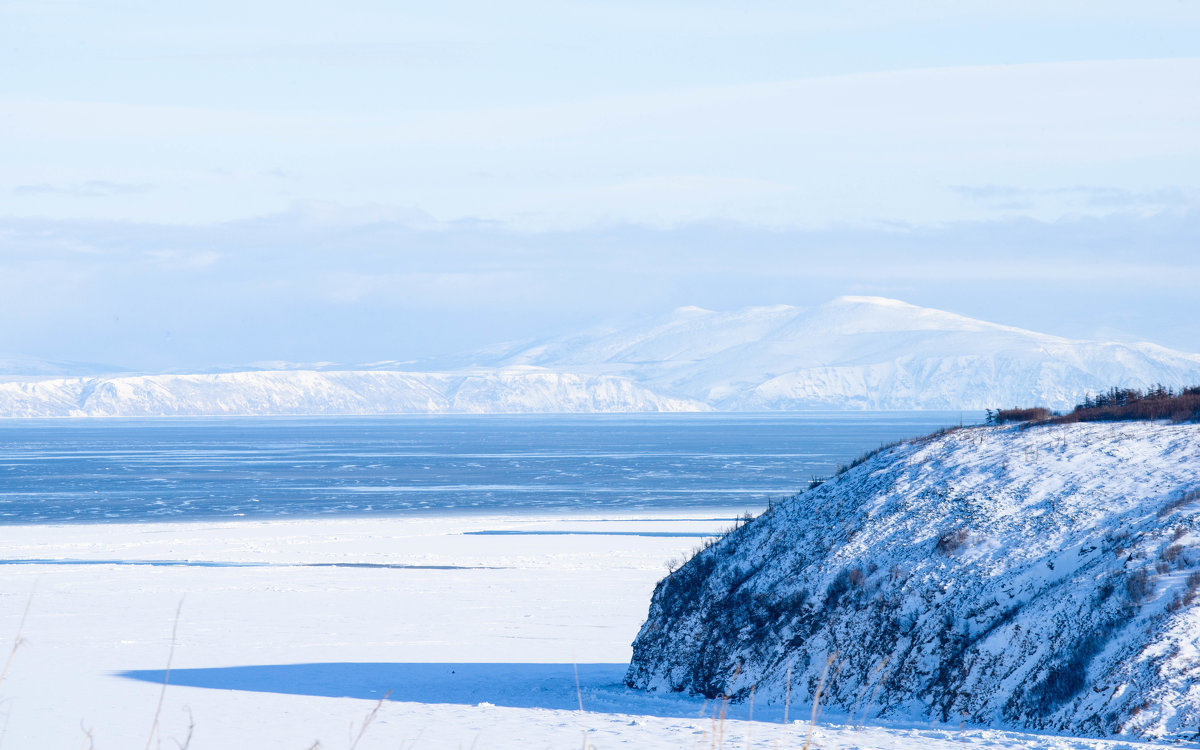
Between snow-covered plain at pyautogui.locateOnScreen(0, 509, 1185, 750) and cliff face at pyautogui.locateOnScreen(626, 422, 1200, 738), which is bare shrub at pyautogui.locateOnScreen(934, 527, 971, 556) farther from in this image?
snow-covered plain at pyautogui.locateOnScreen(0, 509, 1185, 750)

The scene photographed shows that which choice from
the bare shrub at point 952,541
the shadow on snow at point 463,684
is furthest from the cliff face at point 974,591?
the shadow on snow at point 463,684

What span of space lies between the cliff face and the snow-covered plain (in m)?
0.58

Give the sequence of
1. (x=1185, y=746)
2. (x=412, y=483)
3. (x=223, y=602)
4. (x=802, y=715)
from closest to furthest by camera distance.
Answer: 1. (x=1185, y=746)
2. (x=802, y=715)
3. (x=223, y=602)
4. (x=412, y=483)

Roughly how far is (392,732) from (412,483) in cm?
6069

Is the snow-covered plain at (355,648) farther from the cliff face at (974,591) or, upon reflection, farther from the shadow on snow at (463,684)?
the cliff face at (974,591)

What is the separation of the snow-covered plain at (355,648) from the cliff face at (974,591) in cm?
58

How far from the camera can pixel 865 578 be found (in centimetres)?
1661

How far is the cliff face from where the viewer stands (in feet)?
46.0

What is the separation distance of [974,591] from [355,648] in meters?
11.1

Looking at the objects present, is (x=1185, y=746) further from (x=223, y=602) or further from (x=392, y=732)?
(x=223, y=602)

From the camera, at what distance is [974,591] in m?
15.7

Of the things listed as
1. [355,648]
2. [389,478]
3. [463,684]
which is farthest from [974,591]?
[389,478]

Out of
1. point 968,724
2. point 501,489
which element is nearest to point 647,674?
point 968,724

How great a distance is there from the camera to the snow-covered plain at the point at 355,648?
50.3 feet
